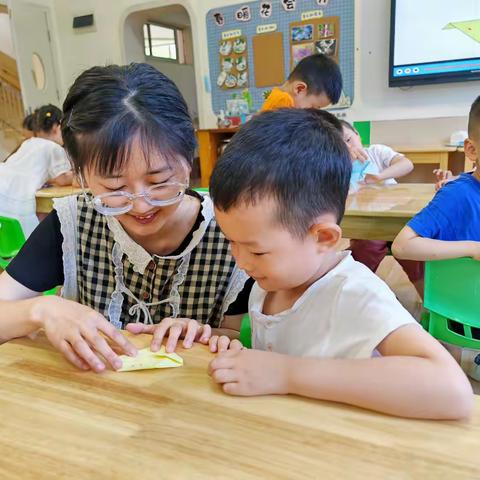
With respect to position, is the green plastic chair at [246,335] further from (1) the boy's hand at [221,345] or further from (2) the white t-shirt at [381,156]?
(2) the white t-shirt at [381,156]

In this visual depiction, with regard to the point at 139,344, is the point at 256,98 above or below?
above

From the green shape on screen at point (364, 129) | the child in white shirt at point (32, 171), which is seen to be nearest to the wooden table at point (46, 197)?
the child in white shirt at point (32, 171)

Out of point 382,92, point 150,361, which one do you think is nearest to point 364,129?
point 382,92

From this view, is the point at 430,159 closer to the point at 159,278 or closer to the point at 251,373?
the point at 159,278

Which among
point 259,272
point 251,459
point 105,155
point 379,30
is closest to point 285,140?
point 259,272

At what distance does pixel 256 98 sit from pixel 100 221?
385 centimetres

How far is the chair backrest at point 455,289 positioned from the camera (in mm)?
1216

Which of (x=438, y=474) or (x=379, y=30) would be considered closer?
(x=438, y=474)

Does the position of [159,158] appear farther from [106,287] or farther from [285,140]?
[106,287]

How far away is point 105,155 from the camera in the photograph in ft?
2.63

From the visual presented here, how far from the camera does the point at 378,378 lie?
0.53 m

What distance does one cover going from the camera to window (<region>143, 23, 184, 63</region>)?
19.4 feet

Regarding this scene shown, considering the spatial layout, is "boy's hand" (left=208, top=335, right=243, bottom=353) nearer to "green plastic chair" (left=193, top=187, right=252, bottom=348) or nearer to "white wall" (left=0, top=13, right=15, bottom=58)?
"green plastic chair" (left=193, top=187, right=252, bottom=348)

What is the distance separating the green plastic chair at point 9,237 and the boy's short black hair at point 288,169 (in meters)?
1.94
